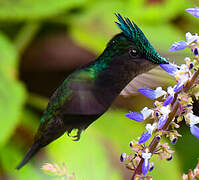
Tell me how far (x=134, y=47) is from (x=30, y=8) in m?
2.23

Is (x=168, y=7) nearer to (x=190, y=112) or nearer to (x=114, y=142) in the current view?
(x=114, y=142)

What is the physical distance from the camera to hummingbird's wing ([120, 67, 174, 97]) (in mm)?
1103

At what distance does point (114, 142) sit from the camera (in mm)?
2619

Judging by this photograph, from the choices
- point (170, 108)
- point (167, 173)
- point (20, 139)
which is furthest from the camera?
point (20, 139)

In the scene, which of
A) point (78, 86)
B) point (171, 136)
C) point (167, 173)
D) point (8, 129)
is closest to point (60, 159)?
point (8, 129)

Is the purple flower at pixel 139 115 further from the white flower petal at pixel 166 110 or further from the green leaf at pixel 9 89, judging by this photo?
the green leaf at pixel 9 89

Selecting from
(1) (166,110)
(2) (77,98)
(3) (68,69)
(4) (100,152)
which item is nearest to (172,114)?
(1) (166,110)

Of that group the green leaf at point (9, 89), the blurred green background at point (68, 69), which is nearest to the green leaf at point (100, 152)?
the blurred green background at point (68, 69)

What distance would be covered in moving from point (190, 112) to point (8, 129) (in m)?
1.76

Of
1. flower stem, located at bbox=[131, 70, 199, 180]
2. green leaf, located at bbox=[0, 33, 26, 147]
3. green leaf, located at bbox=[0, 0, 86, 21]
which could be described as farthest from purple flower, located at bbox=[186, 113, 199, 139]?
green leaf, located at bbox=[0, 0, 86, 21]

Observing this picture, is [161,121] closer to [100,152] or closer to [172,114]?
[172,114]

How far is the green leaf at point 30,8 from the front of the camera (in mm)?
3057

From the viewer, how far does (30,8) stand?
308 centimetres

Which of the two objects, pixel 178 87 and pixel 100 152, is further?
pixel 100 152
